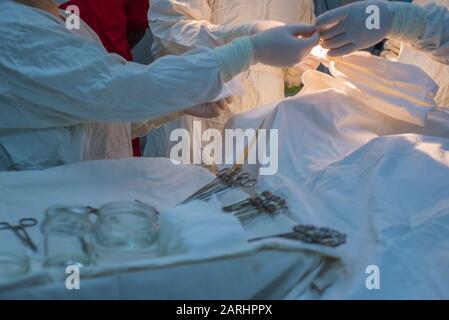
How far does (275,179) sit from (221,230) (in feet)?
1.53

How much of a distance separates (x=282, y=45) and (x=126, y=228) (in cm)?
73

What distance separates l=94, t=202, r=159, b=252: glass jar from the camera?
0.97 metres

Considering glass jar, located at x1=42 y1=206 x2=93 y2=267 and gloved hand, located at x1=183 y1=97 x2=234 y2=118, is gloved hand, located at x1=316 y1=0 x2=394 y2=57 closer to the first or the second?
gloved hand, located at x1=183 y1=97 x2=234 y2=118

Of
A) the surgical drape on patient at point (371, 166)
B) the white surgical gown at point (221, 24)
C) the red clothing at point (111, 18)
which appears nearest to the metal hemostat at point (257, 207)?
the surgical drape on patient at point (371, 166)

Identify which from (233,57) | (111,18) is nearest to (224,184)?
(233,57)

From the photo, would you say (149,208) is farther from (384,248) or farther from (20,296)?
(384,248)

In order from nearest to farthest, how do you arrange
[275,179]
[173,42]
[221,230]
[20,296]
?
1. [20,296]
2. [221,230]
3. [275,179]
4. [173,42]

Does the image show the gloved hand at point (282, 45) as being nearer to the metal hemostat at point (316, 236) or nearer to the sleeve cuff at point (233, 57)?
the sleeve cuff at point (233, 57)

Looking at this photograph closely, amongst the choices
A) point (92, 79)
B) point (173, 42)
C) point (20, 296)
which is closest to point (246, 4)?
point (173, 42)

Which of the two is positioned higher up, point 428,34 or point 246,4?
point 246,4

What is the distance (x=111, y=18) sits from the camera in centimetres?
280

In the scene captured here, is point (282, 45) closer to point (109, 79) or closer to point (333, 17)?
point (333, 17)

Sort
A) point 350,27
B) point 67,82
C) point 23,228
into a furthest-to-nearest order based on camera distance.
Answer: point 350,27
point 67,82
point 23,228

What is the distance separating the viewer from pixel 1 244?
1.03m
